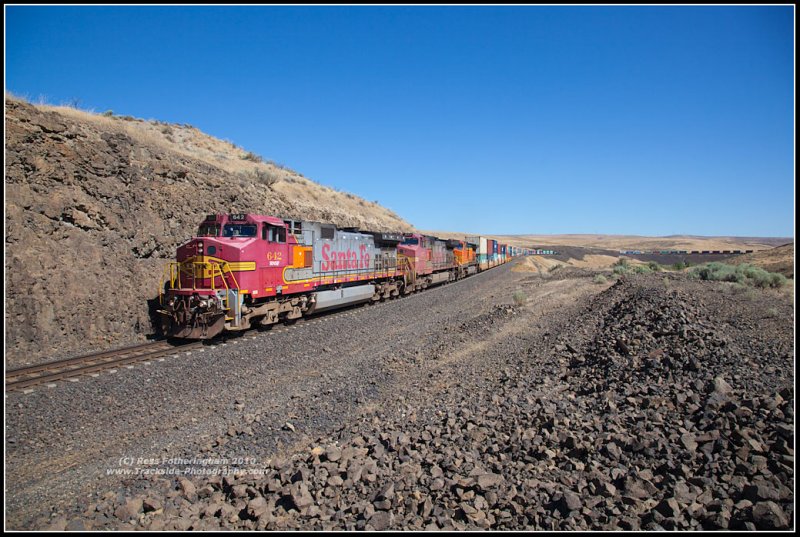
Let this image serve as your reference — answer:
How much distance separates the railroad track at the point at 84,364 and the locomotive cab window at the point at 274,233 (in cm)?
382

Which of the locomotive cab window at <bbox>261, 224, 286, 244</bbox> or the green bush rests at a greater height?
the locomotive cab window at <bbox>261, 224, 286, 244</bbox>

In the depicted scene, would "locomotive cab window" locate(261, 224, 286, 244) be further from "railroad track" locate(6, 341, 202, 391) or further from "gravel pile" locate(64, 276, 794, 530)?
"gravel pile" locate(64, 276, 794, 530)

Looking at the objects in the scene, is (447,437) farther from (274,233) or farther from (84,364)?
(274,233)

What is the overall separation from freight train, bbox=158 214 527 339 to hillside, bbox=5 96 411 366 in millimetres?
1468

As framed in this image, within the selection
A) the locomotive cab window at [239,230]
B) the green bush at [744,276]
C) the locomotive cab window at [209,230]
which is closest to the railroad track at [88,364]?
the locomotive cab window at [239,230]

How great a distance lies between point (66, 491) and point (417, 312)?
13.5 meters

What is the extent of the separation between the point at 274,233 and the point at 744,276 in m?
21.4

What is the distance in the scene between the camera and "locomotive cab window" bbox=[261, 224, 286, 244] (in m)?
13.4

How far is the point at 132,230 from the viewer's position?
15.0 metres

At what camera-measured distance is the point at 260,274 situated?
13039 millimetres

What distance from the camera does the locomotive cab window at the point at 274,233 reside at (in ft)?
44.0

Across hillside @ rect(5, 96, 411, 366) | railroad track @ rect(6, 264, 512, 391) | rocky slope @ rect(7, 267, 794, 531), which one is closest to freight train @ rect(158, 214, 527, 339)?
railroad track @ rect(6, 264, 512, 391)

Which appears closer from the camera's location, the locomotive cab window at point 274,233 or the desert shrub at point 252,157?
the locomotive cab window at point 274,233

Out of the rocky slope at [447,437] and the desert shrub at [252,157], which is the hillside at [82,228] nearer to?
the rocky slope at [447,437]
